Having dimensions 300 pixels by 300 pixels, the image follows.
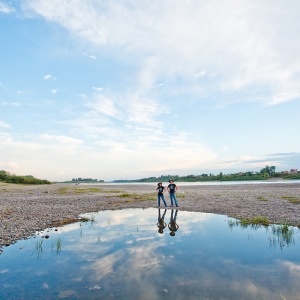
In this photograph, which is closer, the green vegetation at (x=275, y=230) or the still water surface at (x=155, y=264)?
the still water surface at (x=155, y=264)

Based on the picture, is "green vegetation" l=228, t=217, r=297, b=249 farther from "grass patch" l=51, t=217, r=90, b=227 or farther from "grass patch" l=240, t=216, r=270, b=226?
"grass patch" l=51, t=217, r=90, b=227

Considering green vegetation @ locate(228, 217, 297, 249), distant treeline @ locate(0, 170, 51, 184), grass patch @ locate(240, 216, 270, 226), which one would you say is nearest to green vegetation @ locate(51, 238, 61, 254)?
green vegetation @ locate(228, 217, 297, 249)

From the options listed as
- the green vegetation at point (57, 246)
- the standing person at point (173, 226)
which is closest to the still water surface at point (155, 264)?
the green vegetation at point (57, 246)

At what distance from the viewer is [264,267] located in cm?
1114

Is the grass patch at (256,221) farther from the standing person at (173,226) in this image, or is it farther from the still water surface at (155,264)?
the standing person at (173,226)

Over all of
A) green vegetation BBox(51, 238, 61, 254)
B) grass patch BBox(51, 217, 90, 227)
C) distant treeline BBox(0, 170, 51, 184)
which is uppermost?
distant treeline BBox(0, 170, 51, 184)

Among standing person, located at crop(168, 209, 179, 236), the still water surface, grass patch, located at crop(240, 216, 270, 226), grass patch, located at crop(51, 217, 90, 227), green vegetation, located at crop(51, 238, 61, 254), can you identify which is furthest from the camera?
grass patch, located at crop(51, 217, 90, 227)

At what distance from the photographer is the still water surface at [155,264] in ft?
29.6

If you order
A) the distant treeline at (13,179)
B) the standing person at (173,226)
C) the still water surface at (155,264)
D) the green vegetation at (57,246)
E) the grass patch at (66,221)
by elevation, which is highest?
the distant treeline at (13,179)

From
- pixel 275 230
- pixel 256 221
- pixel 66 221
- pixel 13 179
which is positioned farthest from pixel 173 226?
pixel 13 179

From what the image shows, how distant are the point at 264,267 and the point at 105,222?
48.6ft

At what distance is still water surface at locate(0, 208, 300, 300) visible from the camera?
9031 mm

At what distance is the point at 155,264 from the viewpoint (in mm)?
11641

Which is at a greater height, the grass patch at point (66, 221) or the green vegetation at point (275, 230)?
the grass patch at point (66, 221)
